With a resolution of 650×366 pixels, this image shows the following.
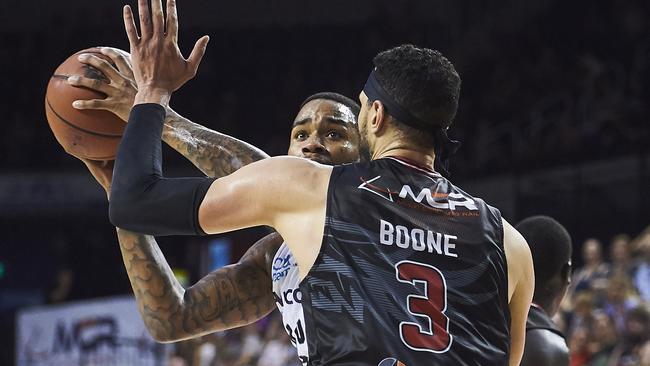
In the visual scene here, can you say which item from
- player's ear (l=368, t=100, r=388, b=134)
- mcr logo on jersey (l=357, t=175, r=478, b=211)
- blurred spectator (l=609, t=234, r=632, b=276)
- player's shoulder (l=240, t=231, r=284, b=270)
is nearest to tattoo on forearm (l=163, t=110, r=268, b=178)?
player's shoulder (l=240, t=231, r=284, b=270)

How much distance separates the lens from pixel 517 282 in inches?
103

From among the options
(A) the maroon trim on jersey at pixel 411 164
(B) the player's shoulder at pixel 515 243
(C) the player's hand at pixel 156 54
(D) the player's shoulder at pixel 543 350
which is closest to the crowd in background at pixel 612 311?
(D) the player's shoulder at pixel 543 350

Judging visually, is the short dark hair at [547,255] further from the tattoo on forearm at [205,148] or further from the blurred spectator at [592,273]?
the blurred spectator at [592,273]

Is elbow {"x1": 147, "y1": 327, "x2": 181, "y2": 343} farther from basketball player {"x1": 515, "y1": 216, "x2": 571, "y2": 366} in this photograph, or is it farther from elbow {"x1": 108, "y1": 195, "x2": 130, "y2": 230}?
basketball player {"x1": 515, "y1": 216, "x2": 571, "y2": 366}

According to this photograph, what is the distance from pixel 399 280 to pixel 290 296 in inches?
24.8

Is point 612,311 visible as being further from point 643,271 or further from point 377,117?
point 377,117

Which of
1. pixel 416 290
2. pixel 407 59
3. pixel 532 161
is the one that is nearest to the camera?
pixel 416 290

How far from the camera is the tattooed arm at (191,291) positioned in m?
3.30

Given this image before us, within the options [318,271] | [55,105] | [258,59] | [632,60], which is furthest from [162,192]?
[258,59]

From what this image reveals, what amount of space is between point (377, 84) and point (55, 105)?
4.16ft

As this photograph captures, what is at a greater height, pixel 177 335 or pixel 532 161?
pixel 177 335

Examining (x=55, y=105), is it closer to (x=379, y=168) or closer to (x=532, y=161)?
(x=379, y=168)

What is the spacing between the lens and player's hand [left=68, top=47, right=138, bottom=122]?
315 centimetres

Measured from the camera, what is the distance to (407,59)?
2488mm
